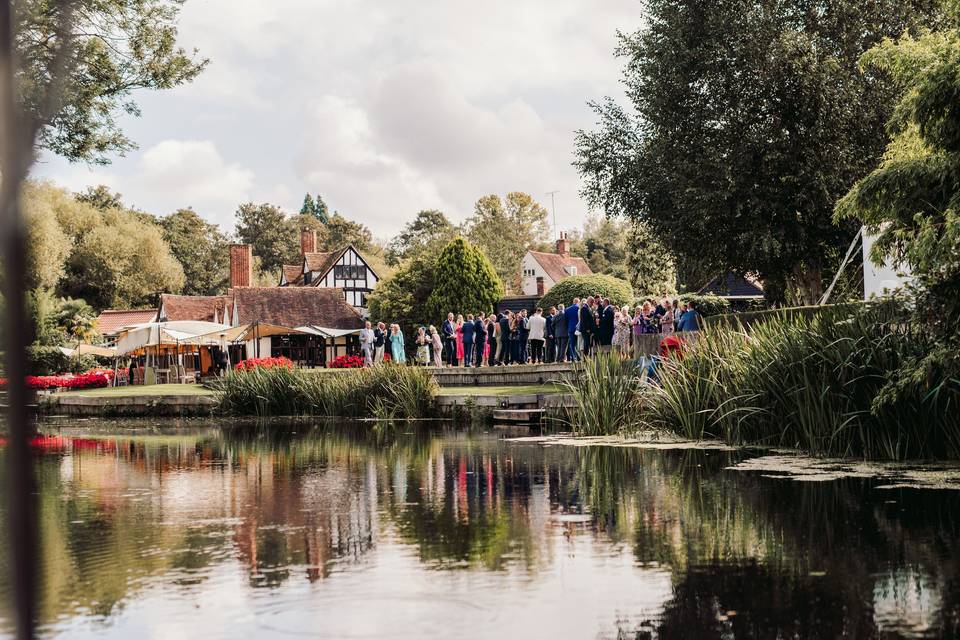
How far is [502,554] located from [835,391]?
6.33 metres

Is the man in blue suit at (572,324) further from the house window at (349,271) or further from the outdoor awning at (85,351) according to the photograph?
the house window at (349,271)

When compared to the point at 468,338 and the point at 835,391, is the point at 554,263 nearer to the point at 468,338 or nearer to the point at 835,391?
the point at 468,338

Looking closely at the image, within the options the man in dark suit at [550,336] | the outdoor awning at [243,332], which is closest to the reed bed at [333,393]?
the man in dark suit at [550,336]

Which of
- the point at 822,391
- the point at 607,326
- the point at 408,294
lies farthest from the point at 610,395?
the point at 408,294

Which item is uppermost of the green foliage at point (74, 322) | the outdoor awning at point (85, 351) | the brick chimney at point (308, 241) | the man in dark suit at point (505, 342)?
the brick chimney at point (308, 241)

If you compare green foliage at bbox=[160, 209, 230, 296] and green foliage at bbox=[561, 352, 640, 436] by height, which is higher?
green foliage at bbox=[160, 209, 230, 296]

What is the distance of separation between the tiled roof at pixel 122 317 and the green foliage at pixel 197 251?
9620mm

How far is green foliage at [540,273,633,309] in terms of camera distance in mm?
47500

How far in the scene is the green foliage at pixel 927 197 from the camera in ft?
28.6

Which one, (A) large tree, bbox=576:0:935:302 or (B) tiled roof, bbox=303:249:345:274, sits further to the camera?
(B) tiled roof, bbox=303:249:345:274

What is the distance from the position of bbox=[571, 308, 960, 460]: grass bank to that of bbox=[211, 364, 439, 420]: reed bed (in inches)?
349

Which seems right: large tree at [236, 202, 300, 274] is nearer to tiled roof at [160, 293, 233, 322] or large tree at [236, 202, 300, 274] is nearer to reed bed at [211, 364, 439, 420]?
tiled roof at [160, 293, 233, 322]

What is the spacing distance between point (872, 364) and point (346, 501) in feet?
19.8

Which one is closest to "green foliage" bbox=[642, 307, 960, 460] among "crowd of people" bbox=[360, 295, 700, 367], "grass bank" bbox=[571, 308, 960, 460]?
"grass bank" bbox=[571, 308, 960, 460]
